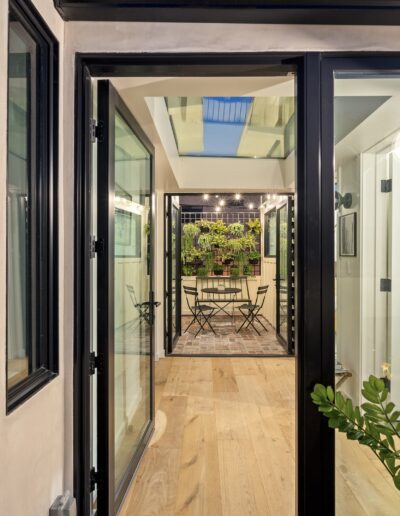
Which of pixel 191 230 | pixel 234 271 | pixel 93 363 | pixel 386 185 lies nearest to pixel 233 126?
pixel 386 185

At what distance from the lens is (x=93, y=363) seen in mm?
1685

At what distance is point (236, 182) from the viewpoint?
539 centimetres

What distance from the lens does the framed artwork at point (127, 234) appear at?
2.10 metres

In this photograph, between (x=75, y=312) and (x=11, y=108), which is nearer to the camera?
(x=11, y=108)

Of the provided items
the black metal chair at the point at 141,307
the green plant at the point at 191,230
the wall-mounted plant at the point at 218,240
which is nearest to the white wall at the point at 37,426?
the black metal chair at the point at 141,307

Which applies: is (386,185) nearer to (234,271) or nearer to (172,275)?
(172,275)

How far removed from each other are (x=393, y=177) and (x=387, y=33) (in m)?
0.64

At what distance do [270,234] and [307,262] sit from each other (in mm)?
Answer: 5786

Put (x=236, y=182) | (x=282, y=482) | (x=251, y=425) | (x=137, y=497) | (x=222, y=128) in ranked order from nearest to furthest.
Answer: (x=137, y=497) → (x=282, y=482) → (x=251, y=425) → (x=222, y=128) → (x=236, y=182)

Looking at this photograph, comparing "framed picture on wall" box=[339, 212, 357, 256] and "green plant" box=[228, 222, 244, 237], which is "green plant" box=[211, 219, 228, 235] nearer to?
"green plant" box=[228, 222, 244, 237]

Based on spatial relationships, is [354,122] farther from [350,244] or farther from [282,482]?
[282,482]

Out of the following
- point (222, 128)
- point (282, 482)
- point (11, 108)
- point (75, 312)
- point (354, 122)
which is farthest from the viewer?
point (222, 128)

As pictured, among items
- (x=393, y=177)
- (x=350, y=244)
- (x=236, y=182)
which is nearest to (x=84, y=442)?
(x=350, y=244)

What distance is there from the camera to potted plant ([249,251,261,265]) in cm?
809
